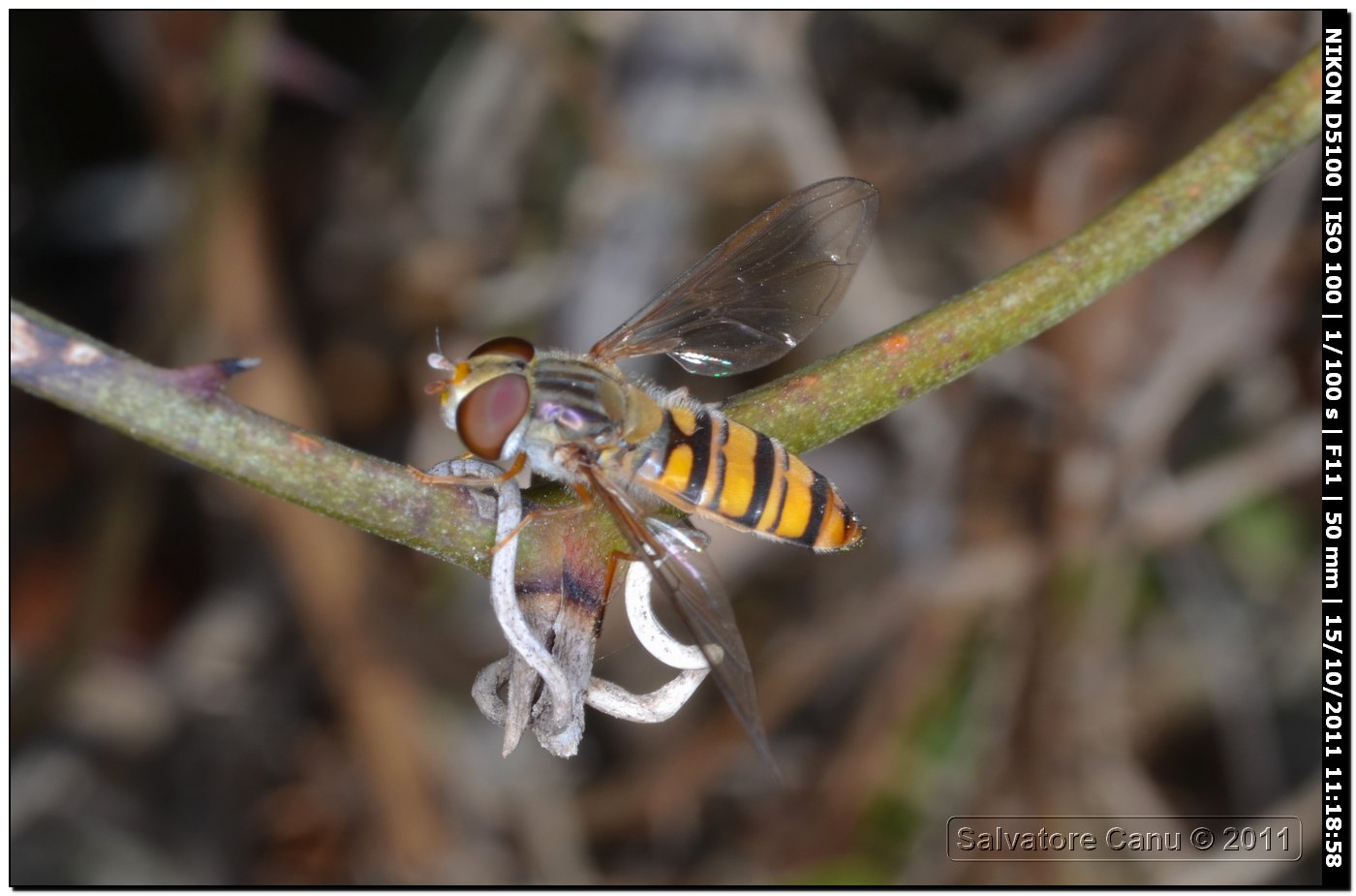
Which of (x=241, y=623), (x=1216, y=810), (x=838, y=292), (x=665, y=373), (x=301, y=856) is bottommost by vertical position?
(x=301, y=856)

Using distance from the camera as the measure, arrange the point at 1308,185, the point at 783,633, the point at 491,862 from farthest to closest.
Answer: the point at 783,633
the point at 491,862
the point at 1308,185

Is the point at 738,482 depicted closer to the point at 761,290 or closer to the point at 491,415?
the point at 491,415

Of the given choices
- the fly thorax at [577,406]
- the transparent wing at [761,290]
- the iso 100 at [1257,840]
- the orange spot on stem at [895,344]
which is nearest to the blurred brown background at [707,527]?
the iso 100 at [1257,840]

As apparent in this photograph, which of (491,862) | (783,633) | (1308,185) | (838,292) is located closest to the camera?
(838,292)

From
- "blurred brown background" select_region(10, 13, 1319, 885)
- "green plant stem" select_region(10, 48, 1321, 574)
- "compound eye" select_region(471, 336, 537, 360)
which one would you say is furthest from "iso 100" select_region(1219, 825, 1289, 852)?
"compound eye" select_region(471, 336, 537, 360)

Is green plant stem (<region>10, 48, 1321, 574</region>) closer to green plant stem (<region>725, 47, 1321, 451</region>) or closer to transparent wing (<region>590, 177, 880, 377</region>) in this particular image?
green plant stem (<region>725, 47, 1321, 451</region>)

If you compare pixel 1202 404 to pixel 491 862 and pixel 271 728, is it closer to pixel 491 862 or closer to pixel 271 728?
pixel 491 862

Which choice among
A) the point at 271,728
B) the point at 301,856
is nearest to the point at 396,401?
the point at 271,728
